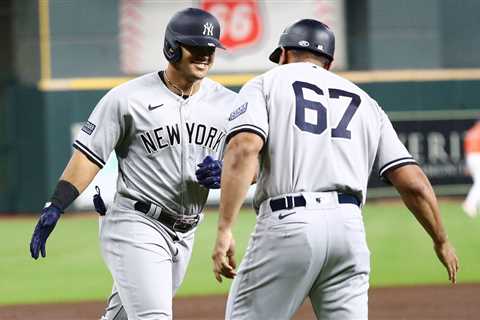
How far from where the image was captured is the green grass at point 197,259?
34.6 feet

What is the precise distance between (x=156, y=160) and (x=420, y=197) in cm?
143

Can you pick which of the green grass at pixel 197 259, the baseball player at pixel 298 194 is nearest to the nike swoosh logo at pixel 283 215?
the baseball player at pixel 298 194

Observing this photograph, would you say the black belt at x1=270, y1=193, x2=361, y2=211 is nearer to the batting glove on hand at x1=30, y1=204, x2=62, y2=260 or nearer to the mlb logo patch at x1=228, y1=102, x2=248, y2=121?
A: the mlb logo patch at x1=228, y1=102, x2=248, y2=121

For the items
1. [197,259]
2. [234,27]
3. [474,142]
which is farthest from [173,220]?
[234,27]

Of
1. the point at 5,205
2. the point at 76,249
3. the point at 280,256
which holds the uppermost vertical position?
the point at 280,256

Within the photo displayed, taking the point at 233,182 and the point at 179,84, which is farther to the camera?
the point at 179,84

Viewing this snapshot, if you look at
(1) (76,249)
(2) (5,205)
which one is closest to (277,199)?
(1) (76,249)

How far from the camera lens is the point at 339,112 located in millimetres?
4246

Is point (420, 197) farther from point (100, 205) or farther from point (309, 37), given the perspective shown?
point (100, 205)

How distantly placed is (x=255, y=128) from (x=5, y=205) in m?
18.1

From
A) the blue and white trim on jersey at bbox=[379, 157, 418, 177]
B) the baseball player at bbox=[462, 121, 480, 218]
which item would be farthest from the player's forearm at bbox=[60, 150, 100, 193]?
the baseball player at bbox=[462, 121, 480, 218]

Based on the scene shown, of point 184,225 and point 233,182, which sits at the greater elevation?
point 233,182

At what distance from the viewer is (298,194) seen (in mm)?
4180

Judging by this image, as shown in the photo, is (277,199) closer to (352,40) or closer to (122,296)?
(122,296)
